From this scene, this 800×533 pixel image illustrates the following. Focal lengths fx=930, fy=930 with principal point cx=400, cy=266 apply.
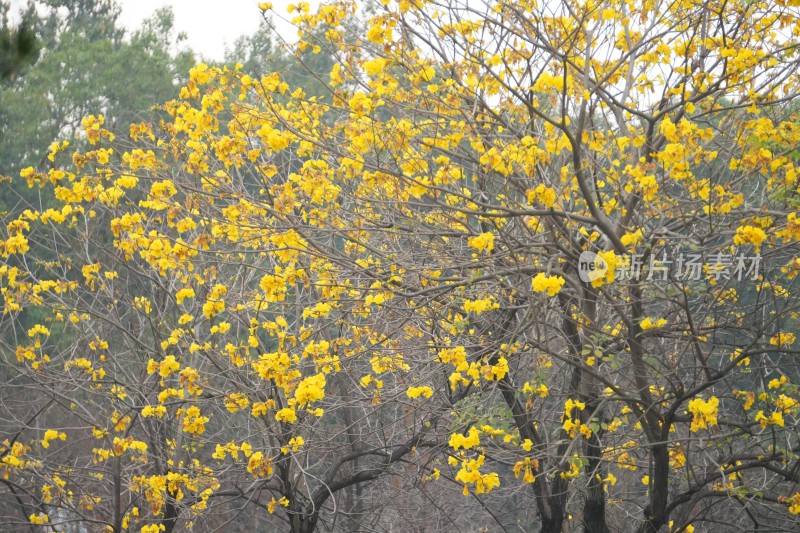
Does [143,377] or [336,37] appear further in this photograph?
[143,377]

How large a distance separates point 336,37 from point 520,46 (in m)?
1.13

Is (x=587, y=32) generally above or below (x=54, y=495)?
above

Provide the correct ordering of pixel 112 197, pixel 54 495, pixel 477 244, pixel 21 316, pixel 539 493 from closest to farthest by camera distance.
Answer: pixel 477 244
pixel 112 197
pixel 539 493
pixel 54 495
pixel 21 316

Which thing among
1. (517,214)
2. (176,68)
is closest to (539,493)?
(517,214)

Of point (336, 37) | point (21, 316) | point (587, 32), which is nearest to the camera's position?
point (587, 32)

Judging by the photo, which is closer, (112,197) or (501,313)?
(112,197)

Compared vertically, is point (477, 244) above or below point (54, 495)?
above

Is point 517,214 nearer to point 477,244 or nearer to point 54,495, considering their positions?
point 477,244

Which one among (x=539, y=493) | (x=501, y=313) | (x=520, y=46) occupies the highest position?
(x=520, y=46)

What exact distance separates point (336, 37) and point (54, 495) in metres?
4.98

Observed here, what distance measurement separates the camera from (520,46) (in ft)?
18.7

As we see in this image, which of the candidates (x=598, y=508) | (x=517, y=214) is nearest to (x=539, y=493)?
(x=598, y=508)

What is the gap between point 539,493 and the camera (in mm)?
6824

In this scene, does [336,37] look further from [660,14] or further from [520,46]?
[660,14]
